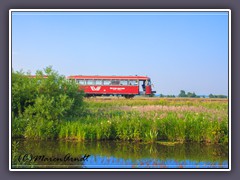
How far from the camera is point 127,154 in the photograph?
7988 millimetres

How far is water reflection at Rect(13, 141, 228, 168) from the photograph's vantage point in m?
6.89

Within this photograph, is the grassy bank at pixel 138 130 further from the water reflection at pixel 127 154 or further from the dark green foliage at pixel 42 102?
the water reflection at pixel 127 154

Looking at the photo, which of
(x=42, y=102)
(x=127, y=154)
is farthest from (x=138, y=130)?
(x=42, y=102)

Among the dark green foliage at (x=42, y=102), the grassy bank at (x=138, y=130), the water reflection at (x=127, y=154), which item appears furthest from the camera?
the dark green foliage at (x=42, y=102)

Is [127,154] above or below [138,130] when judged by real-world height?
below

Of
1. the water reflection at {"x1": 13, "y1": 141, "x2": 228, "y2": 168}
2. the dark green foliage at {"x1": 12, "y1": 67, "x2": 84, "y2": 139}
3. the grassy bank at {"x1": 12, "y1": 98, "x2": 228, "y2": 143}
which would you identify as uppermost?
the dark green foliage at {"x1": 12, "y1": 67, "x2": 84, "y2": 139}

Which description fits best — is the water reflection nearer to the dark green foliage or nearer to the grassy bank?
the grassy bank

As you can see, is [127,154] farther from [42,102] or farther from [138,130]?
[42,102]

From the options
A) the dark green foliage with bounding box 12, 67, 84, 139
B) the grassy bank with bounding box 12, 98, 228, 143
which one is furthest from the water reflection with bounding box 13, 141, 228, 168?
the dark green foliage with bounding box 12, 67, 84, 139

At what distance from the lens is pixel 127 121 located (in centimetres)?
1009

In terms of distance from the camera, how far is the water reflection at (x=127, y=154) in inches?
271

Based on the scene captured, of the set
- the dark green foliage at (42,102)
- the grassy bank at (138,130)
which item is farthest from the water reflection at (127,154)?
the dark green foliage at (42,102)

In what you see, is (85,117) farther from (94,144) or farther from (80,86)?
(94,144)
